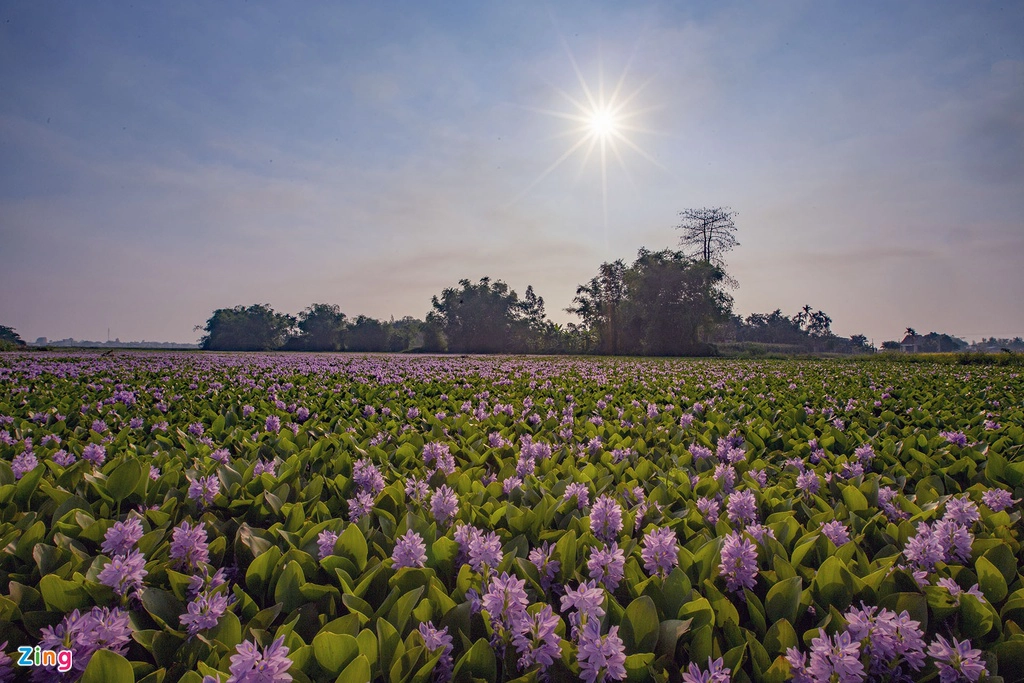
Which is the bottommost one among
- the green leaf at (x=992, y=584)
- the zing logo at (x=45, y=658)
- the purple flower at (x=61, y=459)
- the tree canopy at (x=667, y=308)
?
the zing logo at (x=45, y=658)

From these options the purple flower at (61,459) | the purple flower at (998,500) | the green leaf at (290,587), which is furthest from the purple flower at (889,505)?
the purple flower at (61,459)

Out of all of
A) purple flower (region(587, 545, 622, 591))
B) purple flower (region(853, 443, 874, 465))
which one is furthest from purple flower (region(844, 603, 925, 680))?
purple flower (region(853, 443, 874, 465))

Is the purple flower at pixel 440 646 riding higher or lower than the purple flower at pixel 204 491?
lower

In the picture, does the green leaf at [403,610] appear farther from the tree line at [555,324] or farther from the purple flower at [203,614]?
the tree line at [555,324]

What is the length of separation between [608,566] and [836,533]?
3.34 ft

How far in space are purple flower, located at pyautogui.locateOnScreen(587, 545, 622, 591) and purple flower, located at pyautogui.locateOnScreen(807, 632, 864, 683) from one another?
0.59m

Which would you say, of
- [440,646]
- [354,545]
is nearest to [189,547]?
[354,545]

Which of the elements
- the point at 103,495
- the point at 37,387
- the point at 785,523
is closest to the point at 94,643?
the point at 103,495

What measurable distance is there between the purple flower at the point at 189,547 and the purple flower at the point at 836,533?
7.83ft

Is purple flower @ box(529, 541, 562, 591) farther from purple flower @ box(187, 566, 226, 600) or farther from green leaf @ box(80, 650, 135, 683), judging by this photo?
green leaf @ box(80, 650, 135, 683)

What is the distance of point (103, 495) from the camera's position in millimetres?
2432

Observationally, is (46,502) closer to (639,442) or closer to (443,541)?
(443,541)

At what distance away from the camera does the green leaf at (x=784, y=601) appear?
1.64 meters

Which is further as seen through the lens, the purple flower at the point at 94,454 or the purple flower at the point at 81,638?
the purple flower at the point at 94,454
